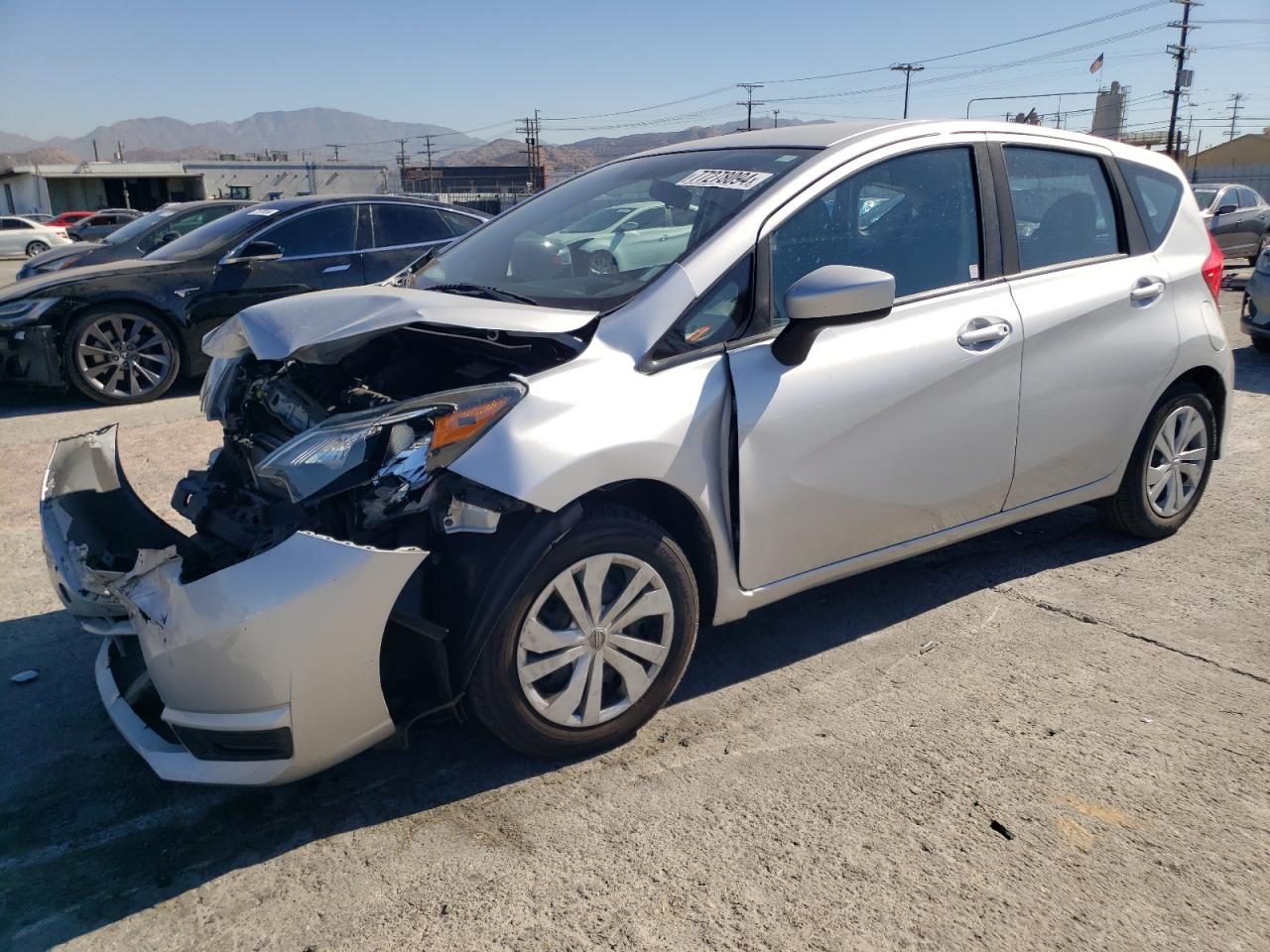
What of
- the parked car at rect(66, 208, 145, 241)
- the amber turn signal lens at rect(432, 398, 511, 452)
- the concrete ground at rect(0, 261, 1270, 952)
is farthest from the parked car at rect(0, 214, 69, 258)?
the amber turn signal lens at rect(432, 398, 511, 452)

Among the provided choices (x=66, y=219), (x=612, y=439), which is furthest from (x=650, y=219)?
(x=66, y=219)

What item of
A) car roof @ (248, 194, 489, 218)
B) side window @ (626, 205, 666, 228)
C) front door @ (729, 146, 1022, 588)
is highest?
car roof @ (248, 194, 489, 218)

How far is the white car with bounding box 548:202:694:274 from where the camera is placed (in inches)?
127

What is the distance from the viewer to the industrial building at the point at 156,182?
66.0 metres

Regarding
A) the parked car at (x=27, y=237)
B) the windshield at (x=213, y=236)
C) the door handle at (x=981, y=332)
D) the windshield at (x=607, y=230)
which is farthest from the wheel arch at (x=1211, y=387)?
the parked car at (x=27, y=237)

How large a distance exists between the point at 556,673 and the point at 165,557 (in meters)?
1.10

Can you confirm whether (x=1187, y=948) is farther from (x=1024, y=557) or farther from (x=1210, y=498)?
(x=1210, y=498)

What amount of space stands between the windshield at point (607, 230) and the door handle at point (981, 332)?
0.85 metres

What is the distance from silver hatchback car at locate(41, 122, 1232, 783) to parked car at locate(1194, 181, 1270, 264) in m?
15.2

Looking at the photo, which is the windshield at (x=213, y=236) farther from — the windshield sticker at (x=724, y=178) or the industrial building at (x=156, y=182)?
the industrial building at (x=156, y=182)

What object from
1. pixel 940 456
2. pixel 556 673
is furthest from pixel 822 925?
pixel 940 456

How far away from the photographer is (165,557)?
2537 millimetres

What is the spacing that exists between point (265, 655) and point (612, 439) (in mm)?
1060

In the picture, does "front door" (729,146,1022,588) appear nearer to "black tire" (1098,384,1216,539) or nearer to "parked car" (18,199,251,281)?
"black tire" (1098,384,1216,539)
